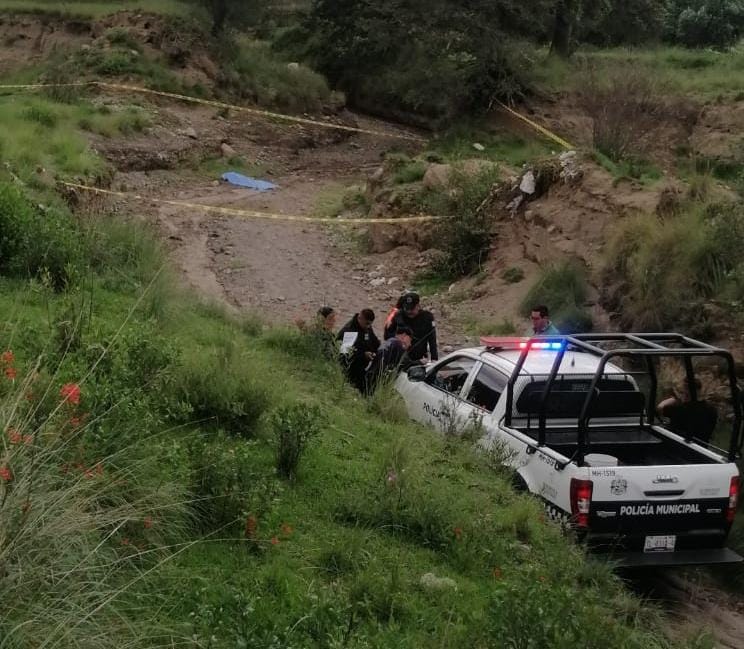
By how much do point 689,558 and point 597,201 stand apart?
964cm

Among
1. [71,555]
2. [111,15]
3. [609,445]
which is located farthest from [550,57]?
[71,555]

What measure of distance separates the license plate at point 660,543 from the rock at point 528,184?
36.2 ft

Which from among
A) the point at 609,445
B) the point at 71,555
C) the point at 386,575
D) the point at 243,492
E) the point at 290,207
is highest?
the point at 71,555

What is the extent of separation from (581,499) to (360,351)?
13.3ft

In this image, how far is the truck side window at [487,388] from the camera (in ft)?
27.4

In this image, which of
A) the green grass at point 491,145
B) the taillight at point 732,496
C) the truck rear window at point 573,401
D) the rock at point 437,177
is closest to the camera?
the taillight at point 732,496

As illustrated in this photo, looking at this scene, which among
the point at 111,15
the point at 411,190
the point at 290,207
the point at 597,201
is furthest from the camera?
the point at 111,15

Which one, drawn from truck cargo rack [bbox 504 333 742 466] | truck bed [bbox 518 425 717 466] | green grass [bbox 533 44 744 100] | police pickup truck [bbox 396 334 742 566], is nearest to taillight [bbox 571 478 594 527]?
police pickup truck [bbox 396 334 742 566]

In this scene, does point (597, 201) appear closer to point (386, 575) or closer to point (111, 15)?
point (386, 575)

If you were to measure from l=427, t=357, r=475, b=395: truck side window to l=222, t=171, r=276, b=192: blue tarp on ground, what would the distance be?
50.0 feet

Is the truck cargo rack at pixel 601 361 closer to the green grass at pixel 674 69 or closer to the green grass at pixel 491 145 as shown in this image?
the green grass at pixel 491 145

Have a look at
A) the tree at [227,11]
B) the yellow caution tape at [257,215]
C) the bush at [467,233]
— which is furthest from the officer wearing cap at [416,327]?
the tree at [227,11]

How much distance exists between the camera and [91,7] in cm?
3669

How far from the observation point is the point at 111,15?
34.3m
